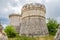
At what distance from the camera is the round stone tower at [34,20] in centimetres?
2939

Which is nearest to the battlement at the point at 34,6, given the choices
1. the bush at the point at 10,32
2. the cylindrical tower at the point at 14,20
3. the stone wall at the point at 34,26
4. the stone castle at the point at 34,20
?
the stone castle at the point at 34,20

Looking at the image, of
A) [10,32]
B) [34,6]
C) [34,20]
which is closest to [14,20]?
[10,32]

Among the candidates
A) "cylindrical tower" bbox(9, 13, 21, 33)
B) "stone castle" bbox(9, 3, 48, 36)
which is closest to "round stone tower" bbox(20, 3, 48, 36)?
"stone castle" bbox(9, 3, 48, 36)

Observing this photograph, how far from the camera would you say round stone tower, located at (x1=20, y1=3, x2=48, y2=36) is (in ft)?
A: 96.4

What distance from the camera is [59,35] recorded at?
1191 centimetres

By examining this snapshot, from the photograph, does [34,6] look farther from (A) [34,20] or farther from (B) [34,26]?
(B) [34,26]

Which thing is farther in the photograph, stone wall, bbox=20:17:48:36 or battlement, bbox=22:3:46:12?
battlement, bbox=22:3:46:12

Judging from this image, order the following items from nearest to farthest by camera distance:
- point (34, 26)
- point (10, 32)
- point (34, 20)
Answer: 1. point (34, 26)
2. point (34, 20)
3. point (10, 32)

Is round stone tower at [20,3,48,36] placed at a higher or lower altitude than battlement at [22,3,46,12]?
lower

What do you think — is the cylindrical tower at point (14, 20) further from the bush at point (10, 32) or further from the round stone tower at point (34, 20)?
the round stone tower at point (34, 20)

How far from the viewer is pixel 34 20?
3030cm

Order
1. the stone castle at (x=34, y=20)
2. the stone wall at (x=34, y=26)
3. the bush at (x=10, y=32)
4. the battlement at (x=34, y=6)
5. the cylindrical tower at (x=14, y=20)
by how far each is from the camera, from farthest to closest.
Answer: the cylindrical tower at (x=14, y=20) → the bush at (x=10, y=32) → the battlement at (x=34, y=6) → the stone castle at (x=34, y=20) → the stone wall at (x=34, y=26)

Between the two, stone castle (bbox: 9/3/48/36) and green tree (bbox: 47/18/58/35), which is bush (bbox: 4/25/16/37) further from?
green tree (bbox: 47/18/58/35)

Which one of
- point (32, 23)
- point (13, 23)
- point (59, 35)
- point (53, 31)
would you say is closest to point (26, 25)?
point (32, 23)
